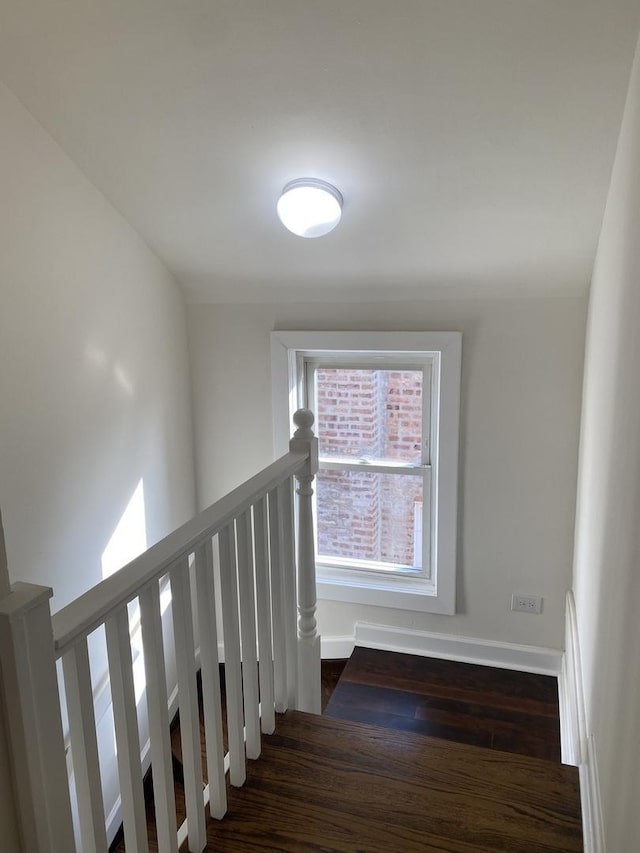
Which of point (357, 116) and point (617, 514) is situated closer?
point (617, 514)

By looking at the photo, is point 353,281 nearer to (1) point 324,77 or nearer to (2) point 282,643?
(1) point 324,77

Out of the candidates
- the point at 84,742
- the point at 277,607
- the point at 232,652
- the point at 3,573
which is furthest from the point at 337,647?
the point at 3,573

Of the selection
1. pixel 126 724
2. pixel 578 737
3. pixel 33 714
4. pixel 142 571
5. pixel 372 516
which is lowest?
pixel 578 737

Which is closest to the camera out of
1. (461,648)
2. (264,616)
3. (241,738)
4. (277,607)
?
(241,738)

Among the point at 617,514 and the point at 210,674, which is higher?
the point at 617,514

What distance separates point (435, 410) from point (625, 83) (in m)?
1.54

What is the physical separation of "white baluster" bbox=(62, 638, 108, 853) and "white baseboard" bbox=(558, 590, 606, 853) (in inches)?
39.9

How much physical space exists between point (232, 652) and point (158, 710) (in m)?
0.31

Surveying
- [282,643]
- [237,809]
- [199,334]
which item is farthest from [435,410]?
[237,809]

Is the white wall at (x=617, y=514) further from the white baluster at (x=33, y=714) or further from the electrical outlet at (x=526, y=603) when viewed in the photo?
the white baluster at (x=33, y=714)

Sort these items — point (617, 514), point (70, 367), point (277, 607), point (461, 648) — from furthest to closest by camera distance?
point (461, 648) < point (70, 367) < point (277, 607) < point (617, 514)

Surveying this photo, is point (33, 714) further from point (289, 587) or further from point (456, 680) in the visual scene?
point (456, 680)

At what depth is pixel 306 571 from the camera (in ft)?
6.29

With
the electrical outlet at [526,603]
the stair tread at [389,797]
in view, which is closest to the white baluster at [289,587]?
the stair tread at [389,797]
